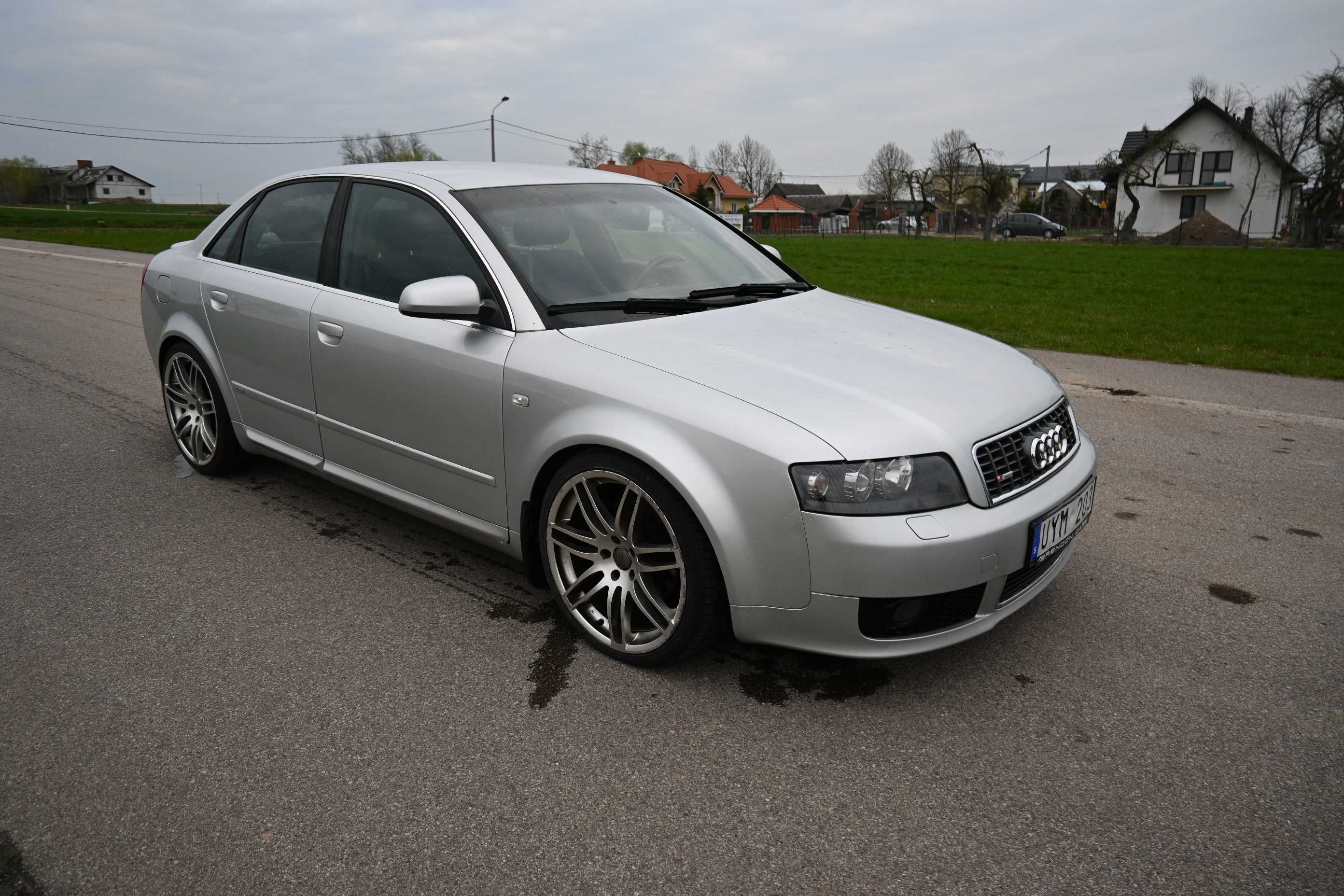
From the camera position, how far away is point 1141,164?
2026 inches

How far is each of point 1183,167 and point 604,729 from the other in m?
62.9

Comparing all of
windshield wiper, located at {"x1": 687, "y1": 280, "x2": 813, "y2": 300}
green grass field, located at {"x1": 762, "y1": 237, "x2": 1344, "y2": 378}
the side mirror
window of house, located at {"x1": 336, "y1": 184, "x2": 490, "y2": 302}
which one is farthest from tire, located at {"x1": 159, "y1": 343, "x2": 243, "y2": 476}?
green grass field, located at {"x1": 762, "y1": 237, "x2": 1344, "y2": 378}

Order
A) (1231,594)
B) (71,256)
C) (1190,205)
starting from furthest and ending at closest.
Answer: (1190,205), (71,256), (1231,594)

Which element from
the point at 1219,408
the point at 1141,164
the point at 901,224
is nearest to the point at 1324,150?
the point at 1141,164

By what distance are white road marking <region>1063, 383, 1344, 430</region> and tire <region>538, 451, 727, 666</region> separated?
17.1ft

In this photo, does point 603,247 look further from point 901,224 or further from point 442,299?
point 901,224

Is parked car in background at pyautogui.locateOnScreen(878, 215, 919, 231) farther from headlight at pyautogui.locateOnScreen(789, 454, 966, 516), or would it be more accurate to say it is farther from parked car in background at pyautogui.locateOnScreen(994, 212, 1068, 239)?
headlight at pyautogui.locateOnScreen(789, 454, 966, 516)

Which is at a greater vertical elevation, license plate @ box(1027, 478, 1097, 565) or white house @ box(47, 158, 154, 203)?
white house @ box(47, 158, 154, 203)

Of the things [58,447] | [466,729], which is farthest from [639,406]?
[58,447]

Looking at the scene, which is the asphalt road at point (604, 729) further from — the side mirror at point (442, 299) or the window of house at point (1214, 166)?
the window of house at point (1214, 166)

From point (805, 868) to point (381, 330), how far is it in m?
2.45

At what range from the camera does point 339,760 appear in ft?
8.12

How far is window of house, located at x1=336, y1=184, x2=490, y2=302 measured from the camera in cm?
344

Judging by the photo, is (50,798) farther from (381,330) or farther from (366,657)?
(381,330)
